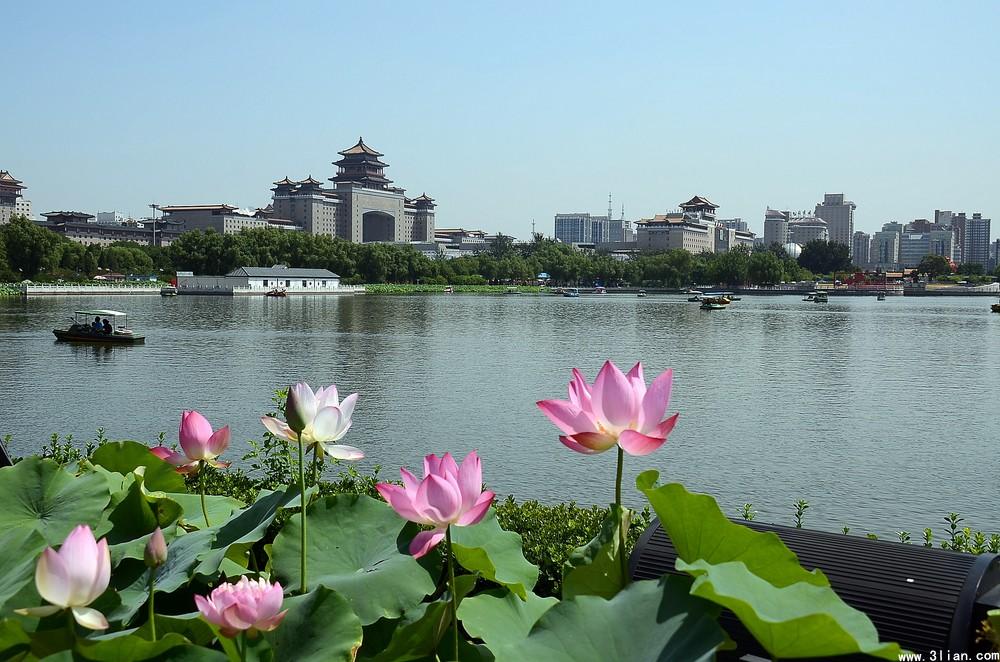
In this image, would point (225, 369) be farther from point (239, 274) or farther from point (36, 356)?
point (239, 274)

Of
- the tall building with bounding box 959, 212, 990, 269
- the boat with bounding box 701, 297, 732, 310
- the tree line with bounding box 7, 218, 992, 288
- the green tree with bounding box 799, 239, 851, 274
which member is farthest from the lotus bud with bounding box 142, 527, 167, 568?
the tall building with bounding box 959, 212, 990, 269

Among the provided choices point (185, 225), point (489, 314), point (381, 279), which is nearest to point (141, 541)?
point (489, 314)

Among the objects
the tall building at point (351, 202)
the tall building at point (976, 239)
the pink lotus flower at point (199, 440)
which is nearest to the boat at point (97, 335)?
the pink lotus flower at point (199, 440)

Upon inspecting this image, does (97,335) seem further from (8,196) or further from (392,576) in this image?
(8,196)

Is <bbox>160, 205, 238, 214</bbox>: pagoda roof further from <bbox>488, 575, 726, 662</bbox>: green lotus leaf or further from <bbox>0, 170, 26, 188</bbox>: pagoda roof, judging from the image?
<bbox>488, 575, 726, 662</bbox>: green lotus leaf

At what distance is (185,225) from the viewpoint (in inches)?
3949

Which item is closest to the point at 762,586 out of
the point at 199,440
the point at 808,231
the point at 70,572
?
the point at 70,572

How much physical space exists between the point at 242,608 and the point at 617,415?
1.57 ft

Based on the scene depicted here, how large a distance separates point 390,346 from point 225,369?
17.9 ft

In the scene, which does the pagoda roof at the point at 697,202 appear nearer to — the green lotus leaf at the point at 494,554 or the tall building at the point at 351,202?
the tall building at the point at 351,202

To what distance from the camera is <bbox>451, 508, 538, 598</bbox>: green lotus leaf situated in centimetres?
139

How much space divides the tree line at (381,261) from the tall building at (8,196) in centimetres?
2517

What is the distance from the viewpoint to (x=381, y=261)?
67625 millimetres

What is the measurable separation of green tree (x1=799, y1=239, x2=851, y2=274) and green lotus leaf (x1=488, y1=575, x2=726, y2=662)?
96.7 metres
